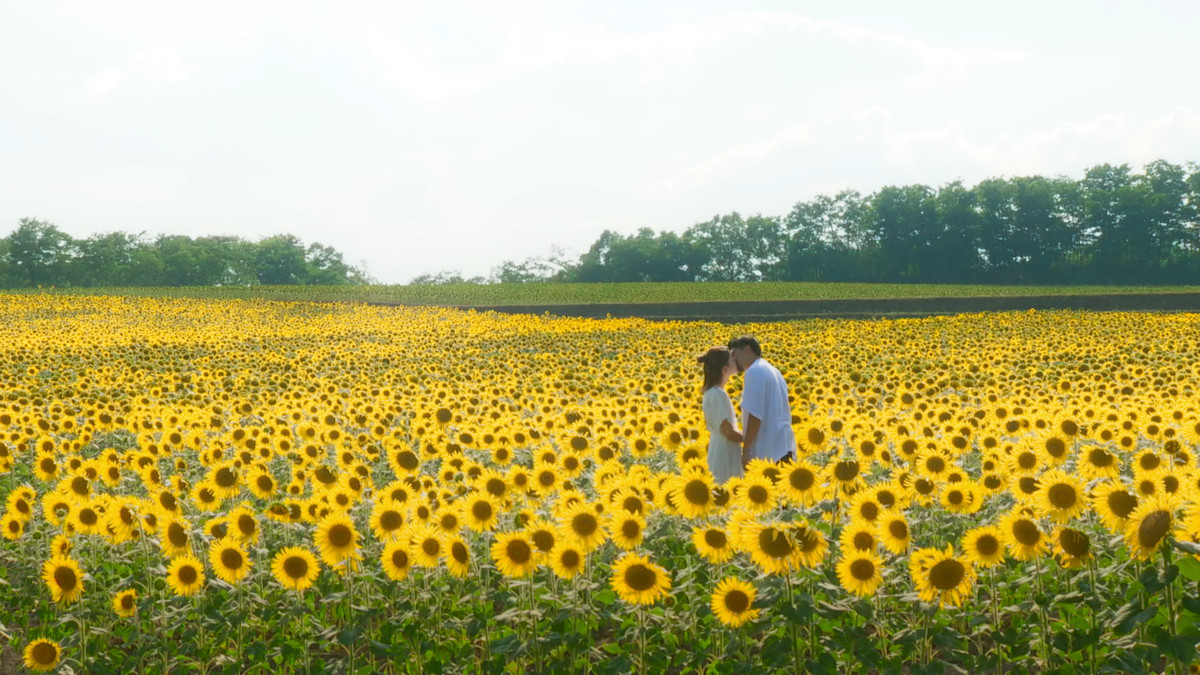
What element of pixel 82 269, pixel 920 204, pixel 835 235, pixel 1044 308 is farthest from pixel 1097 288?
pixel 82 269

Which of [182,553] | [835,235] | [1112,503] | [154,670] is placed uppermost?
[835,235]

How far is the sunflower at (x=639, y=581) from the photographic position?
4031 millimetres

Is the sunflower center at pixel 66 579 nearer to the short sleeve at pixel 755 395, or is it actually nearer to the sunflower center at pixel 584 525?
the sunflower center at pixel 584 525

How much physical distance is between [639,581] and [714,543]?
35 centimetres

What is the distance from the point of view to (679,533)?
4.81 m

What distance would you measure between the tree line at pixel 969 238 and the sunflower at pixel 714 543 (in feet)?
296

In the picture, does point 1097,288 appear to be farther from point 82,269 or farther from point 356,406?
point 82,269

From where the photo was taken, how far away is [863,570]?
4.02m

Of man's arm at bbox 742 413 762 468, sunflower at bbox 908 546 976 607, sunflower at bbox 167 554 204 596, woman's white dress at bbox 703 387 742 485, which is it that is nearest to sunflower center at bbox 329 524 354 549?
sunflower at bbox 167 554 204 596

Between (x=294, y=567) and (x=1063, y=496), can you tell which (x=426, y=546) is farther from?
(x=1063, y=496)

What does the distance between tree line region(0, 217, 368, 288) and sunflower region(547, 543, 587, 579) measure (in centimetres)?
9546

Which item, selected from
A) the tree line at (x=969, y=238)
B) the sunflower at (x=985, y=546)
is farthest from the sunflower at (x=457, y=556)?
the tree line at (x=969, y=238)

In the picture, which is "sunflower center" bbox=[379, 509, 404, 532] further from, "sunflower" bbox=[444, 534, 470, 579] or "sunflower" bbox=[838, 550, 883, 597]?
"sunflower" bbox=[838, 550, 883, 597]

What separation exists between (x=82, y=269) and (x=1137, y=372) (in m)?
100
